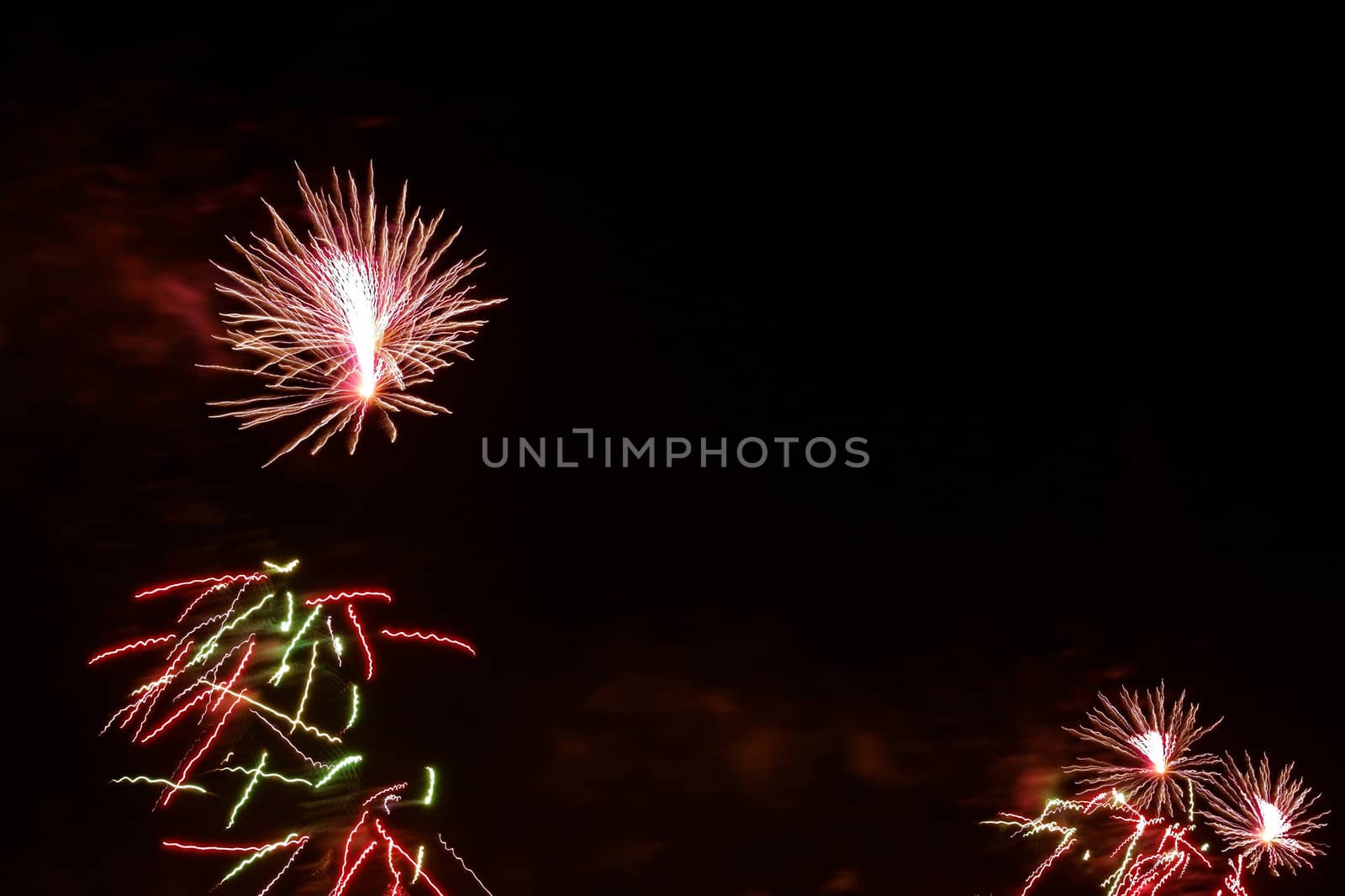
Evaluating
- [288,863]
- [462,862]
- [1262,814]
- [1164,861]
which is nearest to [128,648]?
[288,863]

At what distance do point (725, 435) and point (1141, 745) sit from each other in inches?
65.6

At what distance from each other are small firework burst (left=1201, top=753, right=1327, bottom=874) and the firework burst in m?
2.82

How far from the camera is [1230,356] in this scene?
3.04 m

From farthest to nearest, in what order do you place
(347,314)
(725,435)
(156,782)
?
(725,435) → (156,782) → (347,314)

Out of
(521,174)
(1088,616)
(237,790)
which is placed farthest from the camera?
(1088,616)

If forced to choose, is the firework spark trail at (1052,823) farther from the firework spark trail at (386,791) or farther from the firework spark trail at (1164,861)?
the firework spark trail at (386,791)

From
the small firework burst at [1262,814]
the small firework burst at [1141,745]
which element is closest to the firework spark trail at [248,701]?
the small firework burst at [1141,745]

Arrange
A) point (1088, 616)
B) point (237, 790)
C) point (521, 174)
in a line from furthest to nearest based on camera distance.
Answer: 1. point (1088, 616)
2. point (521, 174)
3. point (237, 790)

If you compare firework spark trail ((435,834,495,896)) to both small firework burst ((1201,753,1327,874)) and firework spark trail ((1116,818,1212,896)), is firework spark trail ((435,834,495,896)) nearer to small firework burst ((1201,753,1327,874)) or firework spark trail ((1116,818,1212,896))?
firework spark trail ((1116,818,1212,896))

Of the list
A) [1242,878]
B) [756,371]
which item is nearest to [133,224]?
[756,371]

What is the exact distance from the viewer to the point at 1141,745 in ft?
9.20

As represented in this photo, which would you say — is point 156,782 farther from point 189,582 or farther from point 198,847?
point 189,582

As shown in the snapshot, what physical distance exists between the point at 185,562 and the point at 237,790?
68cm

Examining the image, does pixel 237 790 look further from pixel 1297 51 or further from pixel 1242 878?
pixel 1297 51
